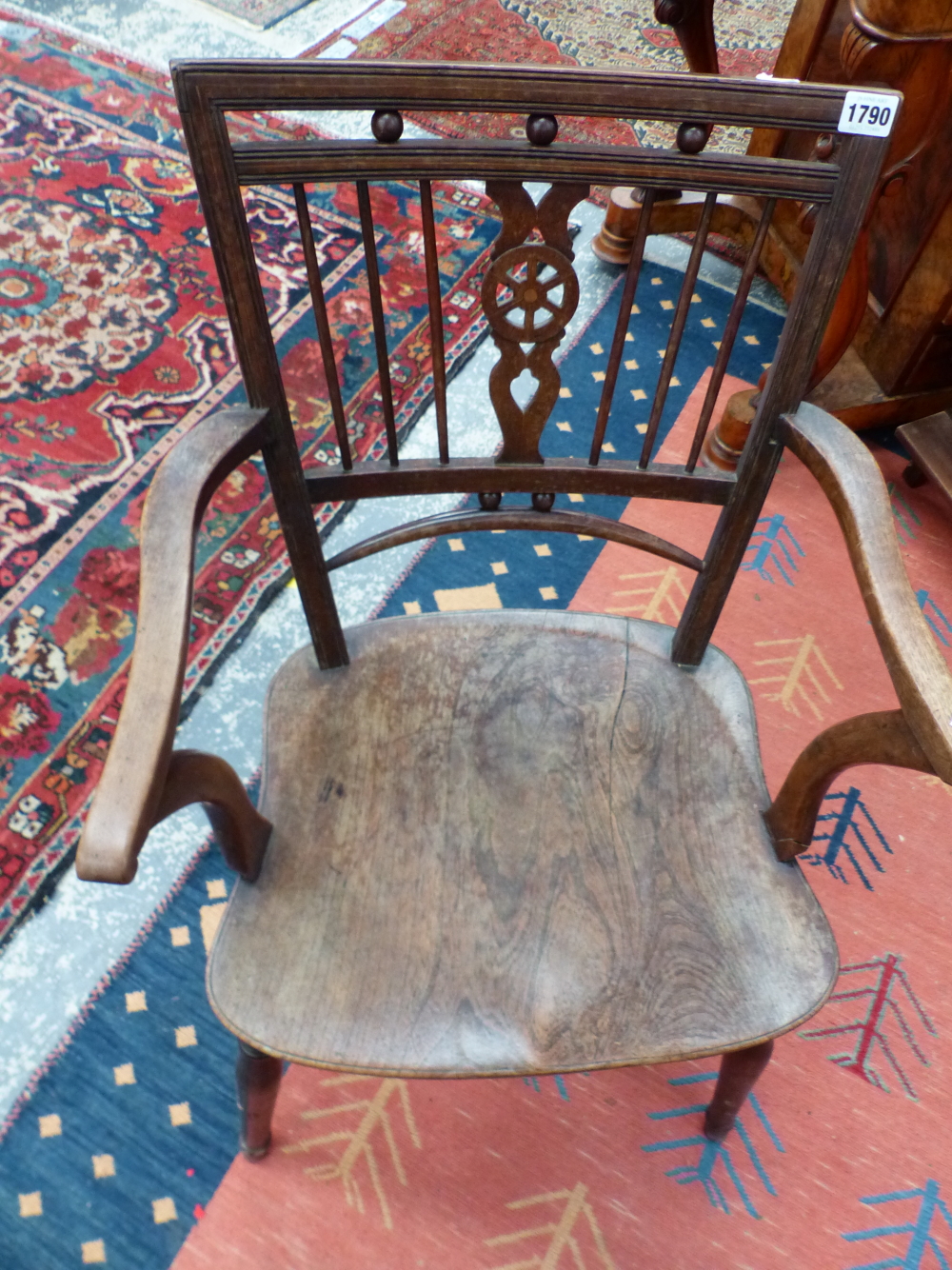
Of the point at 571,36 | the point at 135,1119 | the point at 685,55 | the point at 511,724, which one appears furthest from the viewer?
the point at 571,36

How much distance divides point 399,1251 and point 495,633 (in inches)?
30.6

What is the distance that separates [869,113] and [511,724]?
24.5 inches

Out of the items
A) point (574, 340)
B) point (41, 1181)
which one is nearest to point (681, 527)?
point (574, 340)

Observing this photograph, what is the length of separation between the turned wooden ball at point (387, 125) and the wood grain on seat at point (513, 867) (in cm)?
50

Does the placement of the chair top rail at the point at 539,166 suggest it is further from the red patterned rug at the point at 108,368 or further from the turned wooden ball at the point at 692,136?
the red patterned rug at the point at 108,368

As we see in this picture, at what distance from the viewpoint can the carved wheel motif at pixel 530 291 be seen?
0.79 m

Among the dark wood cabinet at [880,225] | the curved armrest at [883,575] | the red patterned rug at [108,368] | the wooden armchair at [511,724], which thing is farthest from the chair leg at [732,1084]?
the dark wood cabinet at [880,225]

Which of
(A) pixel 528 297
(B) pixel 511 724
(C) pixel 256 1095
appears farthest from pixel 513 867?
(A) pixel 528 297

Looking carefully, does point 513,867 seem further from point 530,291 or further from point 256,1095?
point 530,291

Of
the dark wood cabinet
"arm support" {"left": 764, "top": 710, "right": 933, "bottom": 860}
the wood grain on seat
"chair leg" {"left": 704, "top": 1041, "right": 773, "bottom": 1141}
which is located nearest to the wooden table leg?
the dark wood cabinet

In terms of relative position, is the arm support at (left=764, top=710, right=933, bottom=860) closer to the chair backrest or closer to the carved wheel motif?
the chair backrest

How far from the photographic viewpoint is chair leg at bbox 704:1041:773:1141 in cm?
98

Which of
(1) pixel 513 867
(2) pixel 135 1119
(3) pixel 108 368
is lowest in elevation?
(2) pixel 135 1119

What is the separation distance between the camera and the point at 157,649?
671 millimetres
